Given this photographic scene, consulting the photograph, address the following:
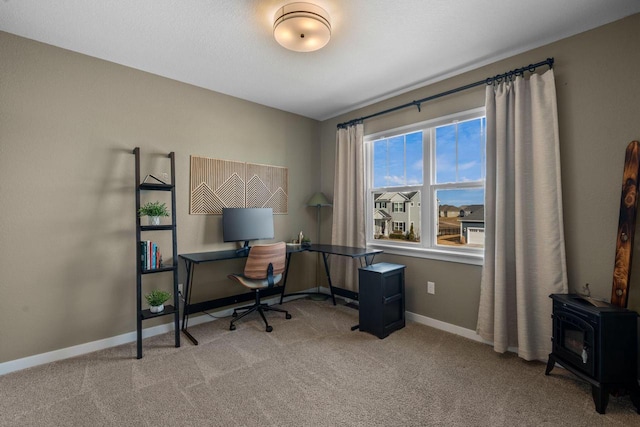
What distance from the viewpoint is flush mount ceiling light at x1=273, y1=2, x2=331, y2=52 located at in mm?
1938

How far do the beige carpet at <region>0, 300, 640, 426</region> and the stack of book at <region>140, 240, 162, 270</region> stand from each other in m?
0.74

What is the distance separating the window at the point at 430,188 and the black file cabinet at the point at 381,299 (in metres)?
0.49

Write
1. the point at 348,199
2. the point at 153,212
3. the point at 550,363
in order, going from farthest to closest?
the point at 348,199 → the point at 153,212 → the point at 550,363

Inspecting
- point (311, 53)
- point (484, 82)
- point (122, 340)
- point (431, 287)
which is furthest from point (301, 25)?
point (122, 340)

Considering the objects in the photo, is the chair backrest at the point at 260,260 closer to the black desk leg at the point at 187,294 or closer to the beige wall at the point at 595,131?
the black desk leg at the point at 187,294

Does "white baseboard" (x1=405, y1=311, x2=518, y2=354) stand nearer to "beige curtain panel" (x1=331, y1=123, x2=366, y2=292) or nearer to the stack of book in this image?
"beige curtain panel" (x1=331, y1=123, x2=366, y2=292)

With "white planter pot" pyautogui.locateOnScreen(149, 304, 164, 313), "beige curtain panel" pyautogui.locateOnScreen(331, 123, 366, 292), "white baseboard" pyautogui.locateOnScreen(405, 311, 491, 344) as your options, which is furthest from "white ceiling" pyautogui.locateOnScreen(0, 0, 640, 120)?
"white baseboard" pyautogui.locateOnScreen(405, 311, 491, 344)

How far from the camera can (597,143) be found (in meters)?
2.22

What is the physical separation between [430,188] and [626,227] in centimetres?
156

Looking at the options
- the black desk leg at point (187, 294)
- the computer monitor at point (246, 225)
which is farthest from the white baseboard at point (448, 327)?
the black desk leg at point (187, 294)

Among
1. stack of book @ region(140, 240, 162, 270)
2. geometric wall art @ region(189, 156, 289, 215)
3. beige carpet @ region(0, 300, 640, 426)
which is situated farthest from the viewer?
geometric wall art @ region(189, 156, 289, 215)

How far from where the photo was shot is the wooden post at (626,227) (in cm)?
199

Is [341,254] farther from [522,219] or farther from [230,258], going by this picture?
[522,219]

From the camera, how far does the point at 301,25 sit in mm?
1974
